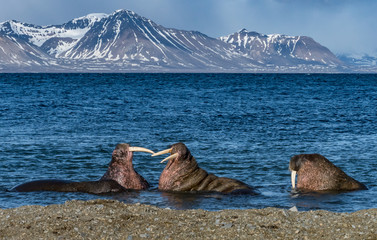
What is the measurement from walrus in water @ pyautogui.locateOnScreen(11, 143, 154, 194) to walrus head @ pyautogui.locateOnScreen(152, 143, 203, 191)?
609 mm

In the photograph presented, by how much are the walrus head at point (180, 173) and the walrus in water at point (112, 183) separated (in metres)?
0.61

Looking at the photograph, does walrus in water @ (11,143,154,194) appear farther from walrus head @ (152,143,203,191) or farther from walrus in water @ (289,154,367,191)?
walrus in water @ (289,154,367,191)

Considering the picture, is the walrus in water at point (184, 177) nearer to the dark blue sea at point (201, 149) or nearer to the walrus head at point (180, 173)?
the walrus head at point (180, 173)

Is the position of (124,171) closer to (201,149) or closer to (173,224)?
(173,224)

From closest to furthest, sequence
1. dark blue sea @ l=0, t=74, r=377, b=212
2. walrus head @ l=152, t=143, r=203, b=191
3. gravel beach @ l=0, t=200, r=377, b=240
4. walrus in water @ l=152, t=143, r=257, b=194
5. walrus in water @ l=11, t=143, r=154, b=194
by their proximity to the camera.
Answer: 1. gravel beach @ l=0, t=200, r=377, b=240
2. dark blue sea @ l=0, t=74, r=377, b=212
3. walrus in water @ l=11, t=143, r=154, b=194
4. walrus in water @ l=152, t=143, r=257, b=194
5. walrus head @ l=152, t=143, r=203, b=191

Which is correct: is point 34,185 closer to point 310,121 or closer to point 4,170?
point 4,170

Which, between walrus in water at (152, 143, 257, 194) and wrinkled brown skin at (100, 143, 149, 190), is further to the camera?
wrinkled brown skin at (100, 143, 149, 190)

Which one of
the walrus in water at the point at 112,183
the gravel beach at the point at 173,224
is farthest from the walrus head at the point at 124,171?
Result: the gravel beach at the point at 173,224

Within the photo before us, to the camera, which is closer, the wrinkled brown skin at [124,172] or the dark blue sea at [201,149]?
the dark blue sea at [201,149]

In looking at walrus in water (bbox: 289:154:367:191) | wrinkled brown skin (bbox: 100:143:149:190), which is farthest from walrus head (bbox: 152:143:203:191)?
walrus in water (bbox: 289:154:367:191)

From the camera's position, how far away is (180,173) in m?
16.3

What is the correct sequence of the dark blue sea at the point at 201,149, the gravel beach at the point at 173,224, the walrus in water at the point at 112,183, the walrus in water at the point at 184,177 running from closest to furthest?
the gravel beach at the point at 173,224 < the dark blue sea at the point at 201,149 < the walrus in water at the point at 112,183 < the walrus in water at the point at 184,177

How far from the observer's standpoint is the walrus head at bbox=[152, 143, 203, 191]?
16.1 m

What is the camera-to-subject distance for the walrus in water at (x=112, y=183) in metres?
15.5
